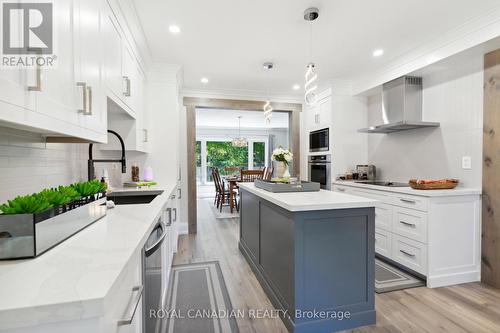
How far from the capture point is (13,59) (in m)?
0.70

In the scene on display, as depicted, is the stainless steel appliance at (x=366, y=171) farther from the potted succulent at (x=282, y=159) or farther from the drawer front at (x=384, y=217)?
the potted succulent at (x=282, y=159)

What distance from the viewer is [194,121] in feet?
13.8

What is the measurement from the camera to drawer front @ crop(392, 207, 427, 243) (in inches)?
94.6

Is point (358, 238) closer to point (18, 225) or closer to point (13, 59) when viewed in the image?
point (18, 225)

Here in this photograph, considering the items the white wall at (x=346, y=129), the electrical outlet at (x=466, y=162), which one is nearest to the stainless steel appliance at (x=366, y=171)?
the white wall at (x=346, y=129)

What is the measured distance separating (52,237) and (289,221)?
4.26 feet

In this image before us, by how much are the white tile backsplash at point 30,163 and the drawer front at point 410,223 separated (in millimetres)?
3077

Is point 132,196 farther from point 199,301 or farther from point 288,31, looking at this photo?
point 288,31

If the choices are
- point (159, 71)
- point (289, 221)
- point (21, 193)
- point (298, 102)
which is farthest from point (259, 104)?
point (21, 193)

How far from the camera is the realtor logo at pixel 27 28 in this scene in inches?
27.4

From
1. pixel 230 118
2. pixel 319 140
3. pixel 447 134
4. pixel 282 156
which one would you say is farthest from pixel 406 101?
pixel 230 118

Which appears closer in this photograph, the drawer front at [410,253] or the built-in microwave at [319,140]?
the drawer front at [410,253]

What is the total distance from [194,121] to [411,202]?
333cm

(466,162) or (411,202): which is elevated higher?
(466,162)
